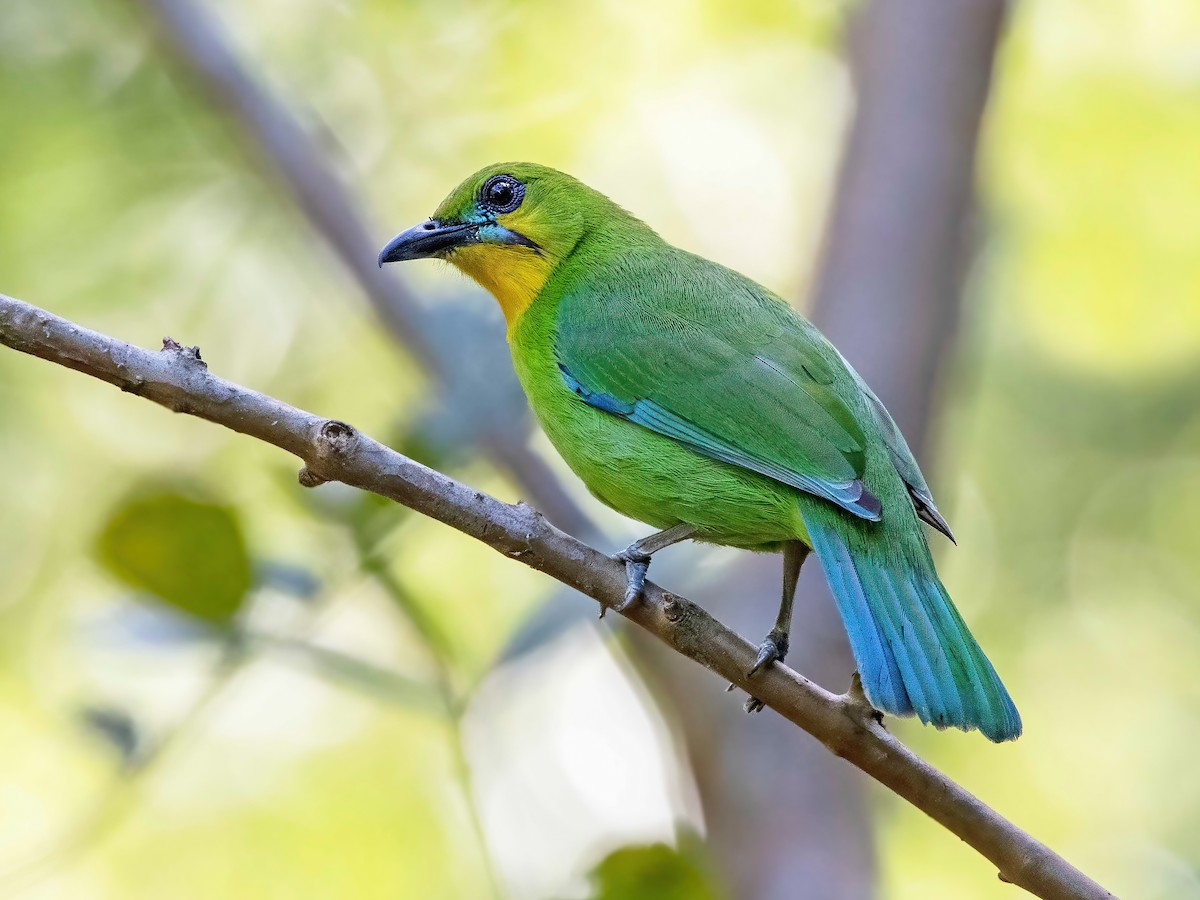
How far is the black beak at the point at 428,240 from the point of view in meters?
4.71

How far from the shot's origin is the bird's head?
15.5ft

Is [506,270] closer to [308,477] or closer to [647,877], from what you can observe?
[308,477]

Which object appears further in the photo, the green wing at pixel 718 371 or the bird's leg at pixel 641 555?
the green wing at pixel 718 371

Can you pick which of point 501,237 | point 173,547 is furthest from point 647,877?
point 501,237

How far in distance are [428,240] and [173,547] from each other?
1.75m

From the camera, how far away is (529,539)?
2914 millimetres

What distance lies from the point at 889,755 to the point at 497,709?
162 centimetres

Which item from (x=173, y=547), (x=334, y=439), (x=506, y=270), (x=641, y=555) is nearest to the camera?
(x=334, y=439)

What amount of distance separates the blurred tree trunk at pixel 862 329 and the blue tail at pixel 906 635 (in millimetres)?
1932

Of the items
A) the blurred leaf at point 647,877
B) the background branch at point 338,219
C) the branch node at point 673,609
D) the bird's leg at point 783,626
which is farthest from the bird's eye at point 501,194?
the blurred leaf at point 647,877

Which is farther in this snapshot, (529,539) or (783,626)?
(783,626)

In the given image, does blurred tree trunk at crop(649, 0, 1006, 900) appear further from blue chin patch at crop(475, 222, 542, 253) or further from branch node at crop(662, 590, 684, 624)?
branch node at crop(662, 590, 684, 624)

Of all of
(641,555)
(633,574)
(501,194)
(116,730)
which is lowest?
(633,574)

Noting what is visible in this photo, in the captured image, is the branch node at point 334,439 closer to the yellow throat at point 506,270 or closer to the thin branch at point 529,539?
the thin branch at point 529,539
